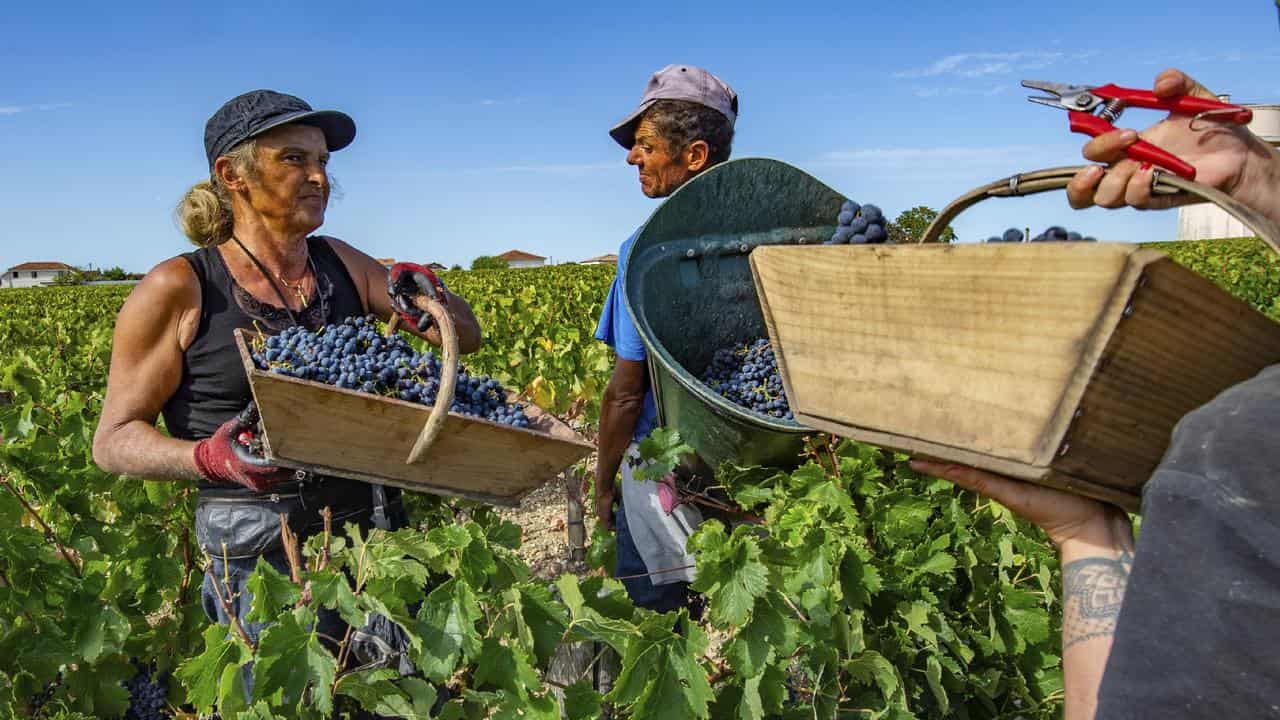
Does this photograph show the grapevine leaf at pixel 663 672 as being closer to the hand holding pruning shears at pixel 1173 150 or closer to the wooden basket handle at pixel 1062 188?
the wooden basket handle at pixel 1062 188

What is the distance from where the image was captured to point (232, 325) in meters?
2.13

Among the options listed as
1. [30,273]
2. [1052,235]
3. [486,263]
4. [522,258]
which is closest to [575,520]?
[1052,235]

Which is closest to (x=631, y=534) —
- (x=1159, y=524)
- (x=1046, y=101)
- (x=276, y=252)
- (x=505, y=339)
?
(x=276, y=252)

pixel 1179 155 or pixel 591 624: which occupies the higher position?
pixel 1179 155

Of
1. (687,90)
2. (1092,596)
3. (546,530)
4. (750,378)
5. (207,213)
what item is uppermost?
(687,90)

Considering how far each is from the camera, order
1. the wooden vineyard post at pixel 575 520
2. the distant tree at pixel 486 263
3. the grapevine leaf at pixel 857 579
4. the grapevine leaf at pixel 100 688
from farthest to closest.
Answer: the distant tree at pixel 486 263 → the wooden vineyard post at pixel 575 520 → the grapevine leaf at pixel 100 688 → the grapevine leaf at pixel 857 579

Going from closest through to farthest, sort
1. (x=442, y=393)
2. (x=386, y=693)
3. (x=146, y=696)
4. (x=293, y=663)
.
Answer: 1. (x=293, y=663)
2. (x=442, y=393)
3. (x=386, y=693)
4. (x=146, y=696)

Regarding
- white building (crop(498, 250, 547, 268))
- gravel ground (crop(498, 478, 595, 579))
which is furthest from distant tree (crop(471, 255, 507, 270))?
gravel ground (crop(498, 478, 595, 579))

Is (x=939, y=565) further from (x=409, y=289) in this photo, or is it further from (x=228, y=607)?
(x=228, y=607)

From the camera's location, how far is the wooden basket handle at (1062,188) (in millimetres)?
899

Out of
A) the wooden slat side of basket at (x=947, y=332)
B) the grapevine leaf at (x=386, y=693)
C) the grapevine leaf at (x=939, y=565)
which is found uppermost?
the wooden slat side of basket at (x=947, y=332)

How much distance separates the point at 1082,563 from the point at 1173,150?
0.55 meters

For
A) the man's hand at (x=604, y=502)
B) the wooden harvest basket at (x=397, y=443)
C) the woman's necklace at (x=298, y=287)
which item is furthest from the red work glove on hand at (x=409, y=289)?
the man's hand at (x=604, y=502)

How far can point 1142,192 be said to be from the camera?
3.43 ft
